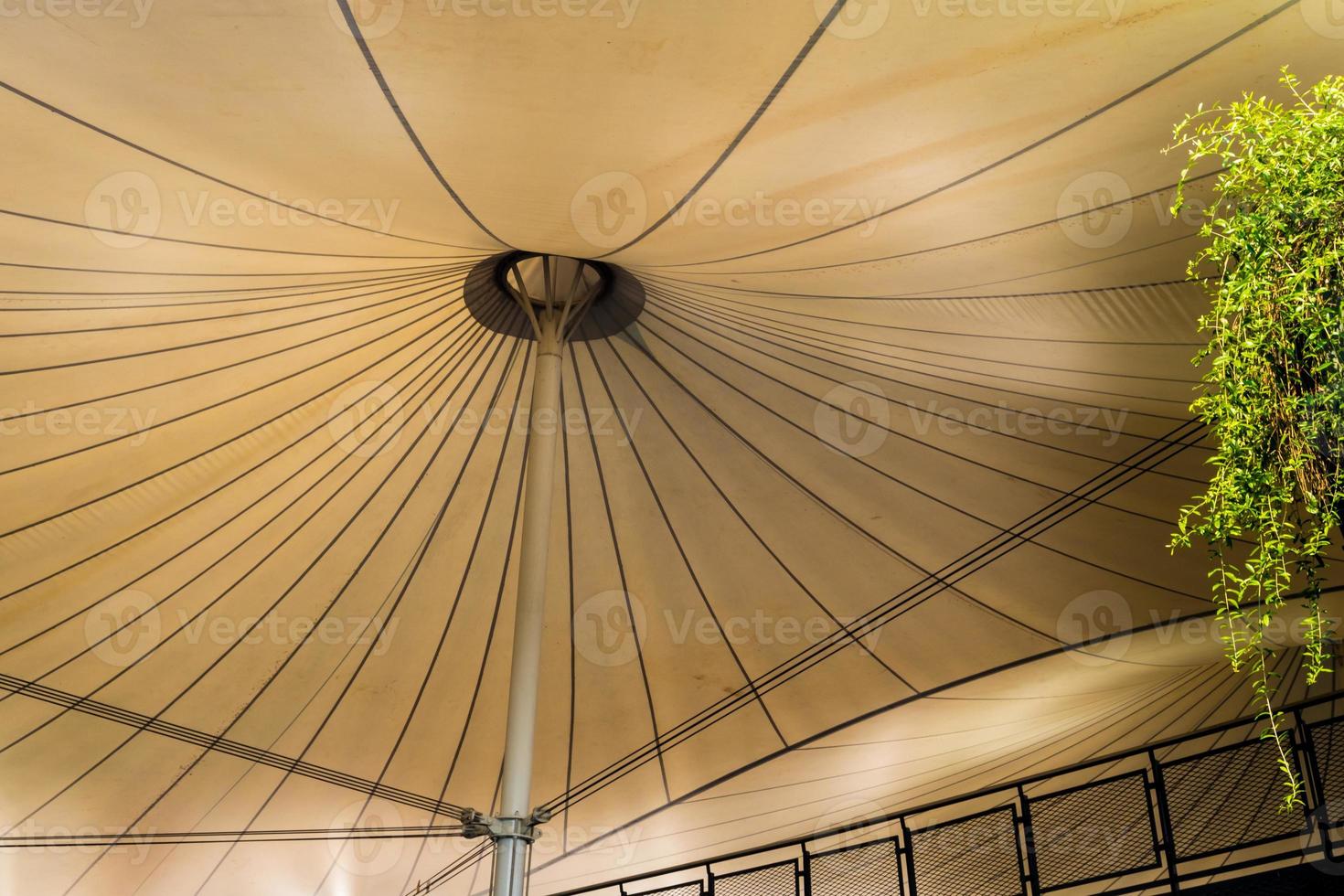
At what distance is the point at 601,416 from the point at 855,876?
185 inches

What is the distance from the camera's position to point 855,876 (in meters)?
9.43

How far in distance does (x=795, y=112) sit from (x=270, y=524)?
460cm

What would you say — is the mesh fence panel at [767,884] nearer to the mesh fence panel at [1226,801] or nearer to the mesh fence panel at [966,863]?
the mesh fence panel at [966,863]

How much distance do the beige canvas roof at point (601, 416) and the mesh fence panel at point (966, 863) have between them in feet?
1.68

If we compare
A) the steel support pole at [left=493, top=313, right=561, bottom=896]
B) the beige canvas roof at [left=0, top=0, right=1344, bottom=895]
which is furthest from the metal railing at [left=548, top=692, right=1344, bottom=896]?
the steel support pole at [left=493, top=313, right=561, bottom=896]

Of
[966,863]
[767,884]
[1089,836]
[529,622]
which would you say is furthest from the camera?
[767,884]

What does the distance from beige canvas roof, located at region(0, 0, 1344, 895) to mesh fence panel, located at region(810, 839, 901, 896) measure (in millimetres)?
467

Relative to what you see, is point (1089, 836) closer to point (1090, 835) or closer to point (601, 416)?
point (1090, 835)

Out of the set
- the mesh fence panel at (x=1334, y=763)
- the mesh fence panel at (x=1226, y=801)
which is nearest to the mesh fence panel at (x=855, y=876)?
the mesh fence panel at (x=1226, y=801)

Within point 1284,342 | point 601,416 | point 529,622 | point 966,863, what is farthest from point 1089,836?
point 1284,342

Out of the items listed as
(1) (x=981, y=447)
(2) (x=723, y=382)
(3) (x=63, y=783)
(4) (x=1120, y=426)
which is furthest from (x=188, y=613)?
(4) (x=1120, y=426)

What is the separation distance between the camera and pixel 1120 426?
6.59m

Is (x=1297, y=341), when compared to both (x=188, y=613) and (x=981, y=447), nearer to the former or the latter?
(x=981, y=447)

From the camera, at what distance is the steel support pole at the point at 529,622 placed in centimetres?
563
